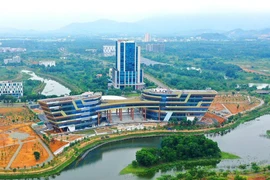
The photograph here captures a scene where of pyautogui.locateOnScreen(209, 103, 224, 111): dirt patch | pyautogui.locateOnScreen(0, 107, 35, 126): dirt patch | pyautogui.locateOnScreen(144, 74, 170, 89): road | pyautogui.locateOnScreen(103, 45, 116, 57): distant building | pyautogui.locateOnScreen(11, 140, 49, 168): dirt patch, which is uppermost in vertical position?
pyautogui.locateOnScreen(103, 45, 116, 57): distant building

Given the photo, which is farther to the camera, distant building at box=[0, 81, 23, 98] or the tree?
distant building at box=[0, 81, 23, 98]

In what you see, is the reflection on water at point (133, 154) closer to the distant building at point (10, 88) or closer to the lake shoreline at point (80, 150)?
the lake shoreline at point (80, 150)

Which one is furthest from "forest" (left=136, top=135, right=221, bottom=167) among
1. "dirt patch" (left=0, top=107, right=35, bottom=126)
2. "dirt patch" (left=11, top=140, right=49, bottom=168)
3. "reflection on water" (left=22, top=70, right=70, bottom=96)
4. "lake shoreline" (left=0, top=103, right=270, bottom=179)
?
"reflection on water" (left=22, top=70, right=70, bottom=96)

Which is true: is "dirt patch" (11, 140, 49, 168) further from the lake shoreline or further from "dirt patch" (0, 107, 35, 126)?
"dirt patch" (0, 107, 35, 126)

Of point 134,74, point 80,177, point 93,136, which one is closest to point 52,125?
point 93,136

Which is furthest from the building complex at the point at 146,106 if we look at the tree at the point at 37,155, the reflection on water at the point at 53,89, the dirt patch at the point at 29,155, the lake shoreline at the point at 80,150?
the reflection on water at the point at 53,89

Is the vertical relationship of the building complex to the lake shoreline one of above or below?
above
